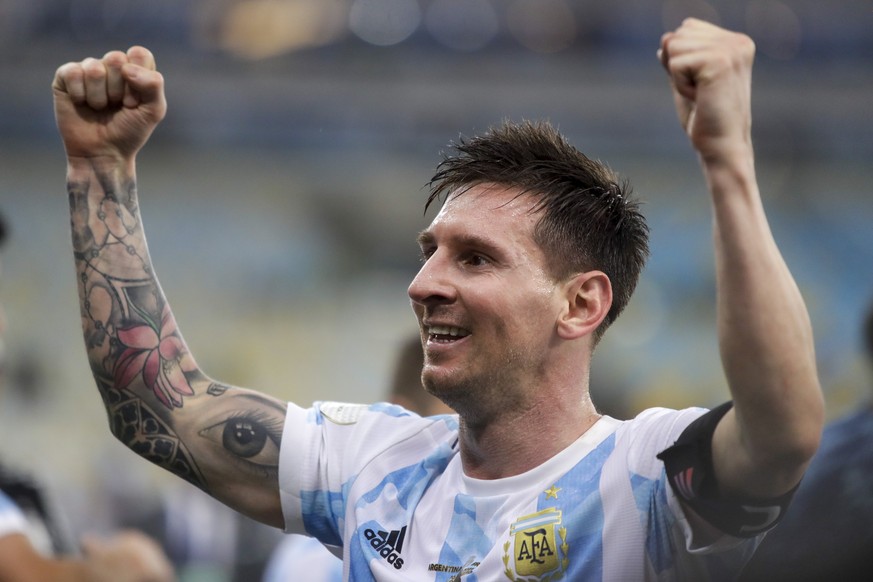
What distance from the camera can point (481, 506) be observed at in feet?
8.16

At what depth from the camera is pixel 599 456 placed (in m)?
2.43

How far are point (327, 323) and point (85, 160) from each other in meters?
8.67

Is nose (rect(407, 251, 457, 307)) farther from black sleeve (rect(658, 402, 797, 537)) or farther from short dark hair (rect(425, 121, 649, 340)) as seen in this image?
black sleeve (rect(658, 402, 797, 537))

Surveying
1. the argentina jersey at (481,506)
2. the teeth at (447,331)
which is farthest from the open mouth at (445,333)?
the argentina jersey at (481,506)

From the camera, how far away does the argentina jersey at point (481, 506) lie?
2.23 meters

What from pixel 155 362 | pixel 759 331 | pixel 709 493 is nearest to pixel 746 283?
pixel 759 331

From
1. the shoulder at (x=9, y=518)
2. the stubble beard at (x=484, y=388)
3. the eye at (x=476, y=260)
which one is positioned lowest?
the shoulder at (x=9, y=518)

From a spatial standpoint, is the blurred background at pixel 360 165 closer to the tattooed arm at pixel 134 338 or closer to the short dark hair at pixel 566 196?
the short dark hair at pixel 566 196

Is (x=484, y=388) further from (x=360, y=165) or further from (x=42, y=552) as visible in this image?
(x=360, y=165)

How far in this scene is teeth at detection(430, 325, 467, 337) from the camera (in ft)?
8.34

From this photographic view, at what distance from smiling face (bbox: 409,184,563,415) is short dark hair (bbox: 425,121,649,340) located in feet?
0.19

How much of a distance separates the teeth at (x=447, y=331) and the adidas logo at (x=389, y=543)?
444 mm

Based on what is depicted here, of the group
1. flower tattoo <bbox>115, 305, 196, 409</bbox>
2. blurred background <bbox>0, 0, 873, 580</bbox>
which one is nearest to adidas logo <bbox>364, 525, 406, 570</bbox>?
flower tattoo <bbox>115, 305, 196, 409</bbox>

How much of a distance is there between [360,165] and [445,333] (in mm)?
9072
